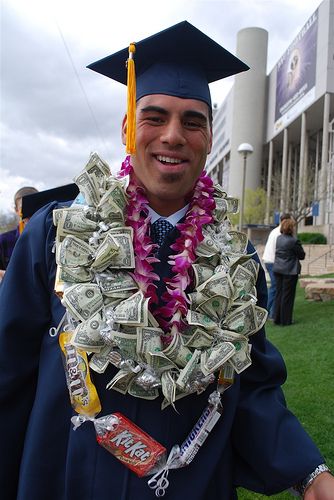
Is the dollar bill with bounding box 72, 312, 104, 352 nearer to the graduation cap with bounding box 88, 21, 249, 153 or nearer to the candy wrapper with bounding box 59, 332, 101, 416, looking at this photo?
the candy wrapper with bounding box 59, 332, 101, 416

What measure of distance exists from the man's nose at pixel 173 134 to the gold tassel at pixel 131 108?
11 centimetres

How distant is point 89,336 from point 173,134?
716 mm

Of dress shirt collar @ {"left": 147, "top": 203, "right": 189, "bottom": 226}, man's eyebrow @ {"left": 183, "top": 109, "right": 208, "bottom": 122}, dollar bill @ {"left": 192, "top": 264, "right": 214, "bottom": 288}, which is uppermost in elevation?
man's eyebrow @ {"left": 183, "top": 109, "right": 208, "bottom": 122}

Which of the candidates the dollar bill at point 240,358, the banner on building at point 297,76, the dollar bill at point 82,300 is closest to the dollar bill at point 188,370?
the dollar bill at point 240,358

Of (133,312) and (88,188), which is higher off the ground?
(88,188)

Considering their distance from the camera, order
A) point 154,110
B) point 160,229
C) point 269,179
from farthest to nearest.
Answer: point 269,179 < point 160,229 < point 154,110

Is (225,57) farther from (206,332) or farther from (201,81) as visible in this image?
(206,332)

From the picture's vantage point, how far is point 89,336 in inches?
54.2

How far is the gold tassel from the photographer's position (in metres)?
1.56

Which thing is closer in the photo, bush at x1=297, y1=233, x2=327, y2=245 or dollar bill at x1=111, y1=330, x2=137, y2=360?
dollar bill at x1=111, y1=330, x2=137, y2=360

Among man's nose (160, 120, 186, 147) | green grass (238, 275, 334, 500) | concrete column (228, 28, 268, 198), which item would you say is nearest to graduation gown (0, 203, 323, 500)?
man's nose (160, 120, 186, 147)

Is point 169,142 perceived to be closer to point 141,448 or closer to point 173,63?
point 173,63

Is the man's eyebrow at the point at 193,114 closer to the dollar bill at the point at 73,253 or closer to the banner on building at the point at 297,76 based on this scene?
the dollar bill at the point at 73,253

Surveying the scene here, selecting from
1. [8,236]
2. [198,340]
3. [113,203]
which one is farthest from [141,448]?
[8,236]
